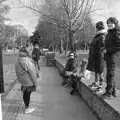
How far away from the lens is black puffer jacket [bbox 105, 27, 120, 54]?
11.2ft

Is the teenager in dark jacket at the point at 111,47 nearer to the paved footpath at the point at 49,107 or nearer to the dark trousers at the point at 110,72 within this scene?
the dark trousers at the point at 110,72

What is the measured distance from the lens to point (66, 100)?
5.54 m

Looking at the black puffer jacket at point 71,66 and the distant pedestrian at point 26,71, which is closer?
the distant pedestrian at point 26,71

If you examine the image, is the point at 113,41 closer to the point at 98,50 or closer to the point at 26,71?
the point at 98,50

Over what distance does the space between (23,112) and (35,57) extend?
5825 millimetres

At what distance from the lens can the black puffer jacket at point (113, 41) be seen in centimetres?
342

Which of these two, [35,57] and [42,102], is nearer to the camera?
[42,102]

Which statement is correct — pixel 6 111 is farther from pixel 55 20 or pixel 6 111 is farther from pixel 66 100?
pixel 55 20

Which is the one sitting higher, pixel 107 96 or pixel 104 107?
pixel 107 96

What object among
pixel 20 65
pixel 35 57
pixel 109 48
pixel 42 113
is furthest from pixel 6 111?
pixel 35 57

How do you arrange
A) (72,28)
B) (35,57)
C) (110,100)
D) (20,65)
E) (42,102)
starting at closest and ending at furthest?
(110,100) → (20,65) → (42,102) → (72,28) → (35,57)

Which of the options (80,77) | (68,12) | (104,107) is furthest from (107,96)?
(68,12)

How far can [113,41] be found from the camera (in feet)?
11.4

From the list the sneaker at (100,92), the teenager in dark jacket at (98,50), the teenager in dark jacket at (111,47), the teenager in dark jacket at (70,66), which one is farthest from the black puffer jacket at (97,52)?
the teenager in dark jacket at (70,66)
